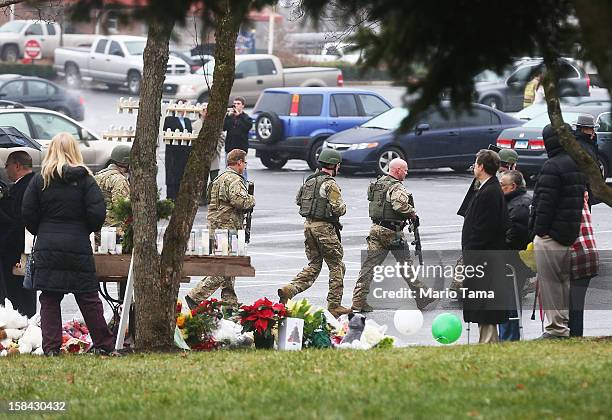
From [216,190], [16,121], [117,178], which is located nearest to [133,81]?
[16,121]

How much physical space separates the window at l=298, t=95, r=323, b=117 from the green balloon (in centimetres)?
1781

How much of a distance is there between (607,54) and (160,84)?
5.34 meters

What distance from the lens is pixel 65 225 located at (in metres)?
10.5

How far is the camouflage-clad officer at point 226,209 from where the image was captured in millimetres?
13578

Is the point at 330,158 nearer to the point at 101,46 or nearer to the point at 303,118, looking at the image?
the point at 303,118

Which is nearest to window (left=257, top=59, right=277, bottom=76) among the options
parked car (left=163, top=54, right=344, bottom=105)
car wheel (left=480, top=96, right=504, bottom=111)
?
parked car (left=163, top=54, right=344, bottom=105)

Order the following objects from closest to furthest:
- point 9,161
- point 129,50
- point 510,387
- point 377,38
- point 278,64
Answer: point 377,38 < point 510,387 < point 9,161 < point 278,64 < point 129,50

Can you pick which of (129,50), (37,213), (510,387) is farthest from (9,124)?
(129,50)

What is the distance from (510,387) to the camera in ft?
26.6

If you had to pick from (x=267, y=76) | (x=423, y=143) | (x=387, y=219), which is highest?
(x=267, y=76)

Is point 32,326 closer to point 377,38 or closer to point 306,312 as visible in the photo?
point 306,312

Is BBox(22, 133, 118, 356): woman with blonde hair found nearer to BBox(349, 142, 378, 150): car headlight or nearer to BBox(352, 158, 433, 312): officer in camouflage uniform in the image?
BBox(352, 158, 433, 312): officer in camouflage uniform

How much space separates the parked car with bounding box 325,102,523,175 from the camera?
26.9m

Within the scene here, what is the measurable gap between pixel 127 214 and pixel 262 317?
4.71 feet
